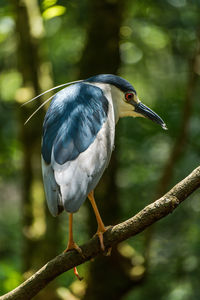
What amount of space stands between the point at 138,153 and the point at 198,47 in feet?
6.27

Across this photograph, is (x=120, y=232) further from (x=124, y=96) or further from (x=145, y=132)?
(x=145, y=132)

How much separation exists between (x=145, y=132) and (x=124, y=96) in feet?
6.90

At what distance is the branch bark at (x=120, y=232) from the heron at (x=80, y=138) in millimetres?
65

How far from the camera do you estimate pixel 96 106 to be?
3568 mm

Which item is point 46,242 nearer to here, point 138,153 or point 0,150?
point 0,150

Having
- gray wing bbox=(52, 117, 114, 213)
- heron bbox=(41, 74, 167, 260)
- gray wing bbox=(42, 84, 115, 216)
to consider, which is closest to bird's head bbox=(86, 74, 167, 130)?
heron bbox=(41, 74, 167, 260)

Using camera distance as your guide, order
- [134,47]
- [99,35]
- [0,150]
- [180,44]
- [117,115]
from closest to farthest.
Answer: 1. [117,115]
2. [99,35]
3. [0,150]
4. [180,44]
5. [134,47]

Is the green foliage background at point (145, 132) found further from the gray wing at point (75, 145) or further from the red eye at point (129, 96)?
the gray wing at point (75, 145)

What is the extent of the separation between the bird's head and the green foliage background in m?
1.37

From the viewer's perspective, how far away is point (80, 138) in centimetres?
329

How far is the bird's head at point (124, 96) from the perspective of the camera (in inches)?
152

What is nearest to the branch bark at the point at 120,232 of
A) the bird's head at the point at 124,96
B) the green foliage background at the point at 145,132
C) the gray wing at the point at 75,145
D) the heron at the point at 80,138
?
the heron at the point at 80,138

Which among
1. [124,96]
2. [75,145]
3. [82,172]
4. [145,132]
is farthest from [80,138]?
[145,132]

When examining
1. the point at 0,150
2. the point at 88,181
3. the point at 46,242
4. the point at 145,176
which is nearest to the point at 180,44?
the point at 145,176
